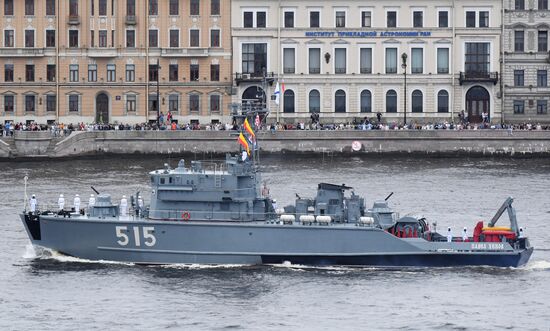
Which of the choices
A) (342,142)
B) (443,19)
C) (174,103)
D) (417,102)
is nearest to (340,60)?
(417,102)

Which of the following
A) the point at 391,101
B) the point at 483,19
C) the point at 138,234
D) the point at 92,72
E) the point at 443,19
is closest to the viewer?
the point at 138,234

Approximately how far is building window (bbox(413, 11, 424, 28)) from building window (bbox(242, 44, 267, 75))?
37.2 ft

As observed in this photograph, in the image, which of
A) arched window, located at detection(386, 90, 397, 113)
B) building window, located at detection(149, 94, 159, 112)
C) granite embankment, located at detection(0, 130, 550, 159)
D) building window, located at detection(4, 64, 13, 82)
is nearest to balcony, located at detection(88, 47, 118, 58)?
building window, located at detection(149, 94, 159, 112)

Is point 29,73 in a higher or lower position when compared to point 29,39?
lower

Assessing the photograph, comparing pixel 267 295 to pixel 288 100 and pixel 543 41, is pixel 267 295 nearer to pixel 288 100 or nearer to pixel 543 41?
pixel 288 100

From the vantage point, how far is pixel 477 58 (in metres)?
114

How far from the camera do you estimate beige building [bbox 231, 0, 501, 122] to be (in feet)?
372

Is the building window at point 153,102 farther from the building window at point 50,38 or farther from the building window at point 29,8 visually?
the building window at point 29,8

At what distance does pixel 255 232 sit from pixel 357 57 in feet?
191

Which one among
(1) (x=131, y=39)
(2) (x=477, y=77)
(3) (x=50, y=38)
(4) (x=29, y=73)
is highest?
(3) (x=50, y=38)

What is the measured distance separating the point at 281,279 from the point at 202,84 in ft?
198

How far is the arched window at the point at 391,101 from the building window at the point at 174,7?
55.5ft

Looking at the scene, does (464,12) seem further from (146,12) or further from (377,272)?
(377,272)

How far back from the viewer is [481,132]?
105 meters
